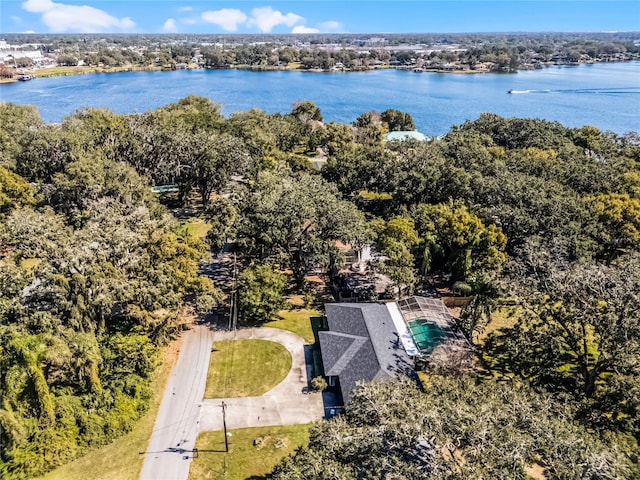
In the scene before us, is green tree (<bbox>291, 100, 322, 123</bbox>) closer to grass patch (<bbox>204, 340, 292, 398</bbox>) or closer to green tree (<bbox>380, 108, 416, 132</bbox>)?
green tree (<bbox>380, 108, 416, 132</bbox>)

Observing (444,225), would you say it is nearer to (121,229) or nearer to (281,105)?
(121,229)

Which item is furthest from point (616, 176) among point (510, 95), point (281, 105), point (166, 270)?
point (510, 95)

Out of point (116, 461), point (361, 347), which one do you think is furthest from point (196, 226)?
point (116, 461)

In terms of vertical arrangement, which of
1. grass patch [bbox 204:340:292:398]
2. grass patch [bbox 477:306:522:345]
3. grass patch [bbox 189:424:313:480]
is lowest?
grass patch [bbox 189:424:313:480]

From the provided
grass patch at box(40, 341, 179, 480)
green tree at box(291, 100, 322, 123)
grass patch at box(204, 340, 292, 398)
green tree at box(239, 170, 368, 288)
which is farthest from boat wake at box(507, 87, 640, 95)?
grass patch at box(40, 341, 179, 480)

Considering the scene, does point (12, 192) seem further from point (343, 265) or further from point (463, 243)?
point (463, 243)

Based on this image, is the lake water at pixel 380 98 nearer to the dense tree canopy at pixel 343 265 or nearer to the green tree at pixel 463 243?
the dense tree canopy at pixel 343 265

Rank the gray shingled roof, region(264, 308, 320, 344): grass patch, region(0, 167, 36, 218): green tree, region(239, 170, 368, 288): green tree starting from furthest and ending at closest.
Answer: region(0, 167, 36, 218): green tree, region(239, 170, 368, 288): green tree, region(264, 308, 320, 344): grass patch, the gray shingled roof
